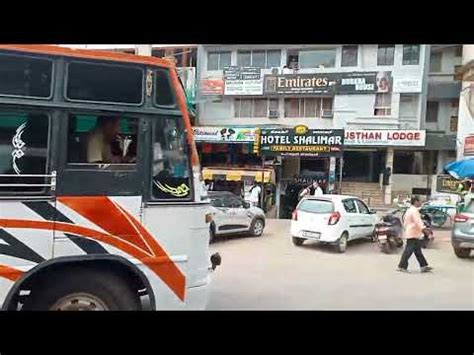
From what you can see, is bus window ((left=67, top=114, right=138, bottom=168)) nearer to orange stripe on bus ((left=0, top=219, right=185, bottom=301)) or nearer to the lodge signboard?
orange stripe on bus ((left=0, top=219, right=185, bottom=301))

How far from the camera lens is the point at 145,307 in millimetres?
4023

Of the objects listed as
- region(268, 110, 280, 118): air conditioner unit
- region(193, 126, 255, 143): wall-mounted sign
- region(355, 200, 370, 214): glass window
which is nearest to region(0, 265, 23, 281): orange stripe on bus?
region(355, 200, 370, 214): glass window

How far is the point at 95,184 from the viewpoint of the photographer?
11.9ft

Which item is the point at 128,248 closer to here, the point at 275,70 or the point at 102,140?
the point at 102,140

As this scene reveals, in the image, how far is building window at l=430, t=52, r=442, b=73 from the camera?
24578 mm

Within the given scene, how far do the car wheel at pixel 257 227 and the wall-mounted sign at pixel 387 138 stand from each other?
9911 mm

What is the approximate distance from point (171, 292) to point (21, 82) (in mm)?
2220

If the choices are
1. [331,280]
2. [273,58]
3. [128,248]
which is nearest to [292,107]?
[273,58]

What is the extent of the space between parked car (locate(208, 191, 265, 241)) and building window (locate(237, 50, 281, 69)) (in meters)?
13.3

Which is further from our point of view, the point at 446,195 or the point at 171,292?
the point at 446,195

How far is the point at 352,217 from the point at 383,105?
13263mm

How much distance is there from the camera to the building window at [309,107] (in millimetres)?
22750
